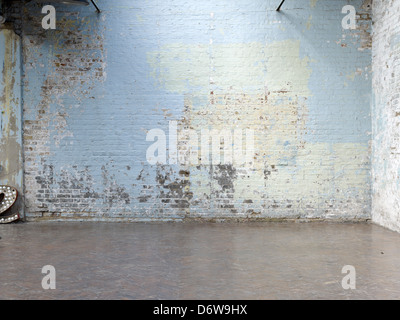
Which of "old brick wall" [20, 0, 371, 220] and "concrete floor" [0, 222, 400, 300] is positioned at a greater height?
"old brick wall" [20, 0, 371, 220]

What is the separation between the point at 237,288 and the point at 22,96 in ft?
17.4

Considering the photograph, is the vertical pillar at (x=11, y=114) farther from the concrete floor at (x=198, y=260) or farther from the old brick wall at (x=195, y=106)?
the concrete floor at (x=198, y=260)

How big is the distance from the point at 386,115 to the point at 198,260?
12.7 feet

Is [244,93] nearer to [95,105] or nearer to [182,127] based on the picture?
[182,127]

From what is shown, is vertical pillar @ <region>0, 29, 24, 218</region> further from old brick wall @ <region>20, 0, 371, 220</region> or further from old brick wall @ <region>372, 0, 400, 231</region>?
old brick wall @ <region>372, 0, 400, 231</region>

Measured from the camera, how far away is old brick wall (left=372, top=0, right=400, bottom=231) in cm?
643

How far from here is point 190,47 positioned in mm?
7301

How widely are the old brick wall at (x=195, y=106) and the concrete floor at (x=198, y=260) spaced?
0.48 meters

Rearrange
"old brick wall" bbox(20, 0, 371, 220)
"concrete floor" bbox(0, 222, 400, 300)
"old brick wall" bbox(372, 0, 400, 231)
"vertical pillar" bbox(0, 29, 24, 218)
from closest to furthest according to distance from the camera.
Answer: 1. "concrete floor" bbox(0, 222, 400, 300)
2. "old brick wall" bbox(372, 0, 400, 231)
3. "old brick wall" bbox(20, 0, 371, 220)
4. "vertical pillar" bbox(0, 29, 24, 218)

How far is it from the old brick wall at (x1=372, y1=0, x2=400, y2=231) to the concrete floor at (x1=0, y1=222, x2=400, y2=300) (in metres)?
0.43

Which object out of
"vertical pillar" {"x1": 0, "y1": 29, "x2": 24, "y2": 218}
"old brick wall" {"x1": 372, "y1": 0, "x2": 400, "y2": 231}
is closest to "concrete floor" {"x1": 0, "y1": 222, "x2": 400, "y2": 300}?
"old brick wall" {"x1": 372, "y1": 0, "x2": 400, "y2": 231}

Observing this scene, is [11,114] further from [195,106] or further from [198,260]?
[198,260]

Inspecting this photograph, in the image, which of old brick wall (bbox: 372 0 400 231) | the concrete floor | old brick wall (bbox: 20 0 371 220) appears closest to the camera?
the concrete floor

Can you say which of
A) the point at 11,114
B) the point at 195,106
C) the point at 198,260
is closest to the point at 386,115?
the point at 195,106
